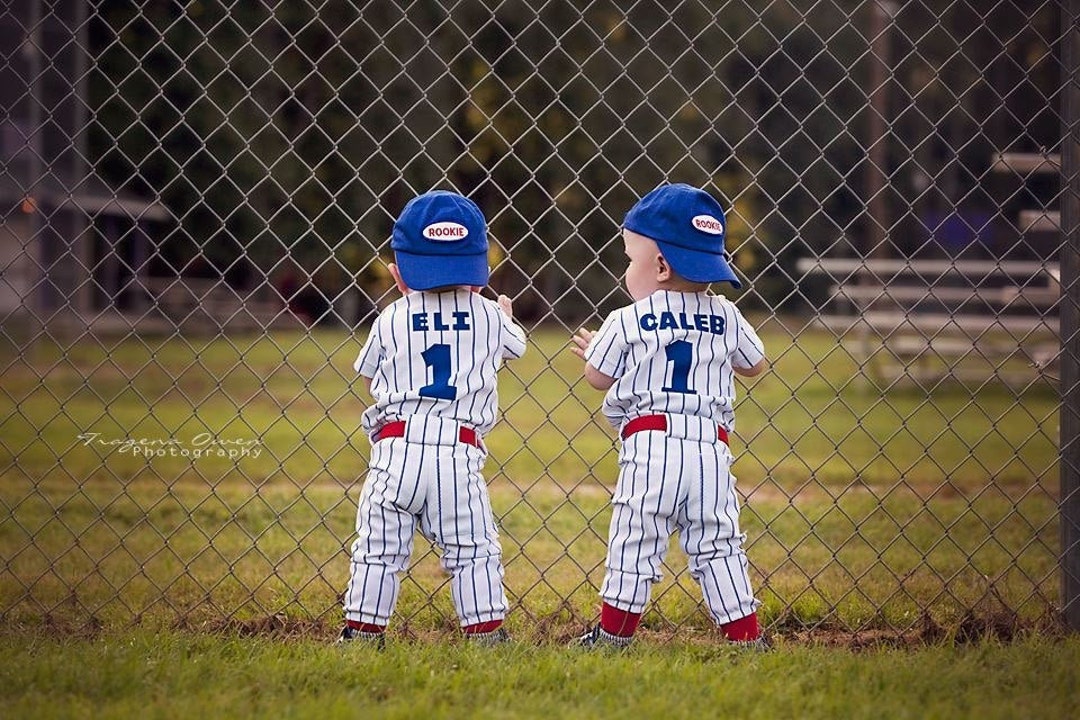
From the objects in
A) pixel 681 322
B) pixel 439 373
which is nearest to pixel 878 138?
pixel 681 322

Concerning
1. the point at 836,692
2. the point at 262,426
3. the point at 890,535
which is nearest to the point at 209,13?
the point at 262,426

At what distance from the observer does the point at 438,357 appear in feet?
10.4

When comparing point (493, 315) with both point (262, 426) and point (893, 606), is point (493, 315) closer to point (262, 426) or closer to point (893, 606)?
point (893, 606)

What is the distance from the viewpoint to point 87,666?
281 cm

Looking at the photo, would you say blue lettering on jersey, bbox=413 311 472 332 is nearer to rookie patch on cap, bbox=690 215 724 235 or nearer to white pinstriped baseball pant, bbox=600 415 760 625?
white pinstriped baseball pant, bbox=600 415 760 625

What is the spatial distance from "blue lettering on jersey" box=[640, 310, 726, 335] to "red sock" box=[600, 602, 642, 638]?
29.4 inches

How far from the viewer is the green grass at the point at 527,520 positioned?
369 cm

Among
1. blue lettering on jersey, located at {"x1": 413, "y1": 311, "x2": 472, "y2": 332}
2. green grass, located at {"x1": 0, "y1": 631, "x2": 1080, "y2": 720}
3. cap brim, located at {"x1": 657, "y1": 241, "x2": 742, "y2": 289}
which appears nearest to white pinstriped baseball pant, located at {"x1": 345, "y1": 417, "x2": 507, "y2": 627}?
green grass, located at {"x1": 0, "y1": 631, "x2": 1080, "y2": 720}

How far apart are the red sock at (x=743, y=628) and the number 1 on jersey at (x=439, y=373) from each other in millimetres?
952

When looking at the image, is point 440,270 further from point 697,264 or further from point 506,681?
point 506,681

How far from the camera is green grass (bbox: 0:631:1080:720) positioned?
2.58m

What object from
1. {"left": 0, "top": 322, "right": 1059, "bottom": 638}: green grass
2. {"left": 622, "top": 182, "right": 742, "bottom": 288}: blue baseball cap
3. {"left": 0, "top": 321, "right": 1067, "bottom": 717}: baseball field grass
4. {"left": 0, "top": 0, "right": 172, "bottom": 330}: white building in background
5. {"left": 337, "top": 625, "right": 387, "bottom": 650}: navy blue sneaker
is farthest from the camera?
{"left": 0, "top": 0, "right": 172, "bottom": 330}: white building in background

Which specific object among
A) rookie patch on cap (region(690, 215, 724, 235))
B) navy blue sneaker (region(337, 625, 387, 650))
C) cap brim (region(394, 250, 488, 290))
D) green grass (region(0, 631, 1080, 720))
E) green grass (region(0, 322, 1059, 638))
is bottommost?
green grass (region(0, 631, 1080, 720))

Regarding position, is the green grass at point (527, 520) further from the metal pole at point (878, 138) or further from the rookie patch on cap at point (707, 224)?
the metal pole at point (878, 138)
